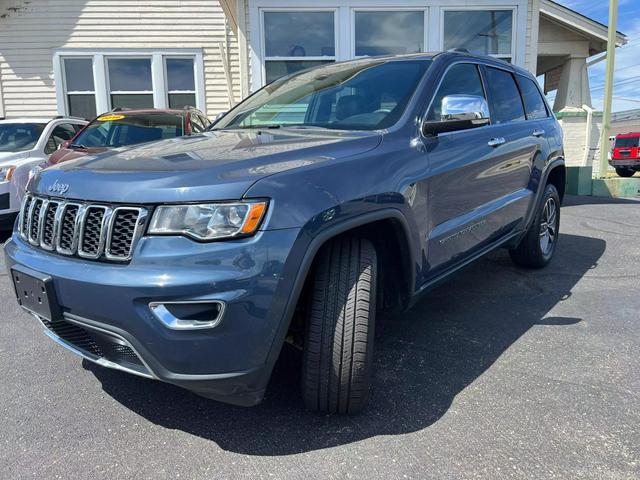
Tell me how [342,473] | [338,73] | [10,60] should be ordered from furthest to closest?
[10,60]
[338,73]
[342,473]

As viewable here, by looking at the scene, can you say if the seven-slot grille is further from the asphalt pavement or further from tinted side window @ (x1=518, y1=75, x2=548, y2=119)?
tinted side window @ (x1=518, y1=75, x2=548, y2=119)

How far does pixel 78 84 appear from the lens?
10.9 meters

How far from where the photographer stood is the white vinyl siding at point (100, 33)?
10.5 meters

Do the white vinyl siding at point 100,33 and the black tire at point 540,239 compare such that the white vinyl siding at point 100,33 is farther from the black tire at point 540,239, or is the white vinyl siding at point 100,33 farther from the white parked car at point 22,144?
the black tire at point 540,239

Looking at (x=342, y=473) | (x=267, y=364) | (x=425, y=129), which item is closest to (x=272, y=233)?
(x=267, y=364)

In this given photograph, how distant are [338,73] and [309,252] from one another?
1.96 metres

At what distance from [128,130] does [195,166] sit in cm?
554

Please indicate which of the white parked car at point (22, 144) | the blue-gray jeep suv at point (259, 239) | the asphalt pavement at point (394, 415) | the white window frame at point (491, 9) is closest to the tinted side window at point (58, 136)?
the white parked car at point (22, 144)

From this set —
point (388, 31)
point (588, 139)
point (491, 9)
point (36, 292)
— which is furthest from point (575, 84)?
point (36, 292)

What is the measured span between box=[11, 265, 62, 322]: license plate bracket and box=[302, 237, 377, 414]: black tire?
1.04 m

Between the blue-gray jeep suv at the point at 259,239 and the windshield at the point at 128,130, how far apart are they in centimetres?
419

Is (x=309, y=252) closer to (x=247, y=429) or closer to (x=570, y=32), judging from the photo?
(x=247, y=429)

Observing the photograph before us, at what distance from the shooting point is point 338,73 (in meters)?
3.55

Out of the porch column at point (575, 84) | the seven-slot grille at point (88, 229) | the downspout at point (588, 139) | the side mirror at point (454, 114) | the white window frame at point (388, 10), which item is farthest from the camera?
the porch column at point (575, 84)
